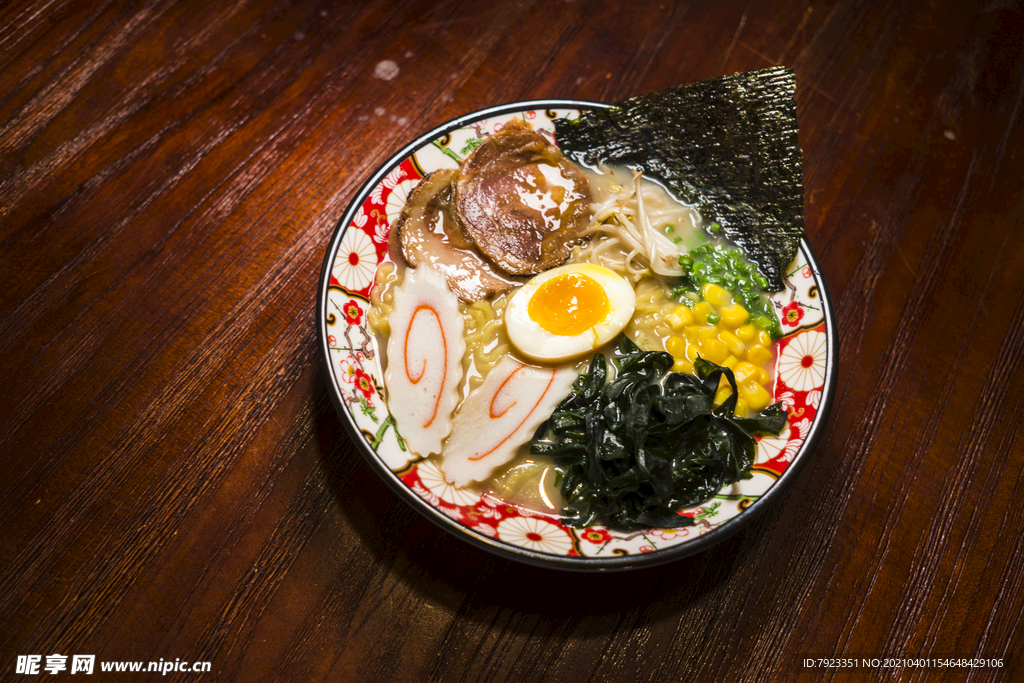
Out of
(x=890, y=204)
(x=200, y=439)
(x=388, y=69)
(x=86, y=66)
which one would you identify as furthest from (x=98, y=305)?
(x=890, y=204)

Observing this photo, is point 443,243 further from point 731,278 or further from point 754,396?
point 754,396

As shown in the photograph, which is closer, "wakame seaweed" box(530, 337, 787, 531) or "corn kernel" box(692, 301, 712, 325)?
"wakame seaweed" box(530, 337, 787, 531)

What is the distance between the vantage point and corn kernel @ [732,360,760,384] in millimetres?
1853

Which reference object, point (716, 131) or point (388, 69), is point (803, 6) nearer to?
point (716, 131)

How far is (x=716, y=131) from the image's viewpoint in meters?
2.09

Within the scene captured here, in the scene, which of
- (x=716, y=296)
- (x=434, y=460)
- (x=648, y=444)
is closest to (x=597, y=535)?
(x=648, y=444)

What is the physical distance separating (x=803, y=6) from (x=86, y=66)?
273 centimetres

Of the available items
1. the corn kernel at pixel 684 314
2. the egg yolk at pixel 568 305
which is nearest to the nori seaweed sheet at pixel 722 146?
the corn kernel at pixel 684 314

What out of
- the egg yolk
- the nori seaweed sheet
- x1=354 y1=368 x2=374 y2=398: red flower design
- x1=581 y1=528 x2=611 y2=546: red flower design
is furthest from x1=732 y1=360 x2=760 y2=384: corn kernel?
x1=354 y1=368 x2=374 y2=398: red flower design

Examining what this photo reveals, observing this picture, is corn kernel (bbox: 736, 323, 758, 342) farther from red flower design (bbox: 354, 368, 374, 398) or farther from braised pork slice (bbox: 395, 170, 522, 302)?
red flower design (bbox: 354, 368, 374, 398)

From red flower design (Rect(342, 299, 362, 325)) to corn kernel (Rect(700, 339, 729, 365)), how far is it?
1.04 m

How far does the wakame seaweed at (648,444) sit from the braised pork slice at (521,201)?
0.50 m

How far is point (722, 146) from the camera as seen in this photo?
2.08 metres

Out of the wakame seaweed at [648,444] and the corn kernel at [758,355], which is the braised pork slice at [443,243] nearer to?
the wakame seaweed at [648,444]
